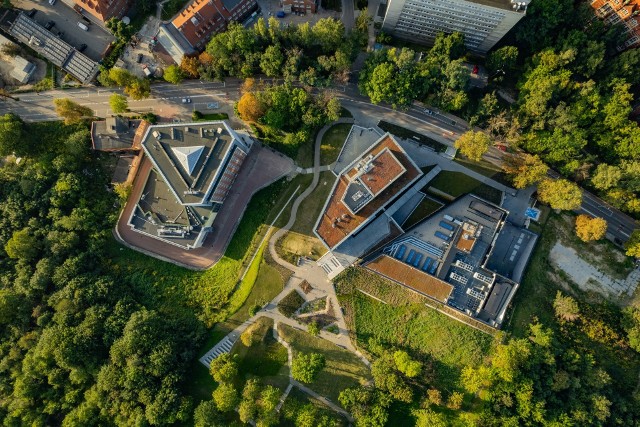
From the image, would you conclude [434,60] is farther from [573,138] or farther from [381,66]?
[573,138]

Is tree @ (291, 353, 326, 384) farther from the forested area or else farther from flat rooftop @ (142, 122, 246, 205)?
the forested area

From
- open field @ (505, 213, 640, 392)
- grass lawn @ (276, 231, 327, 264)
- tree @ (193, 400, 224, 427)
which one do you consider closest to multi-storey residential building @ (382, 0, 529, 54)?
open field @ (505, 213, 640, 392)

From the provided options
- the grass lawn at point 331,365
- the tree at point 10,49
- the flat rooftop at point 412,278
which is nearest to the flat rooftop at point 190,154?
the grass lawn at point 331,365

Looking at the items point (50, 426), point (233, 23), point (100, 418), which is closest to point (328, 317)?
point (100, 418)

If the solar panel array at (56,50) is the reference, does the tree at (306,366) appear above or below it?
below

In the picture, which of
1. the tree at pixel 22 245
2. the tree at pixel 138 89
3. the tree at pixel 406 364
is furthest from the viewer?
the tree at pixel 138 89

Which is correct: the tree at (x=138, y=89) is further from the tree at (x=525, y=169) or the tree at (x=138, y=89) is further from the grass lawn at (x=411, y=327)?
the tree at (x=525, y=169)

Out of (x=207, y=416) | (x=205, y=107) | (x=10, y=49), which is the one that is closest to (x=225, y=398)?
(x=207, y=416)
